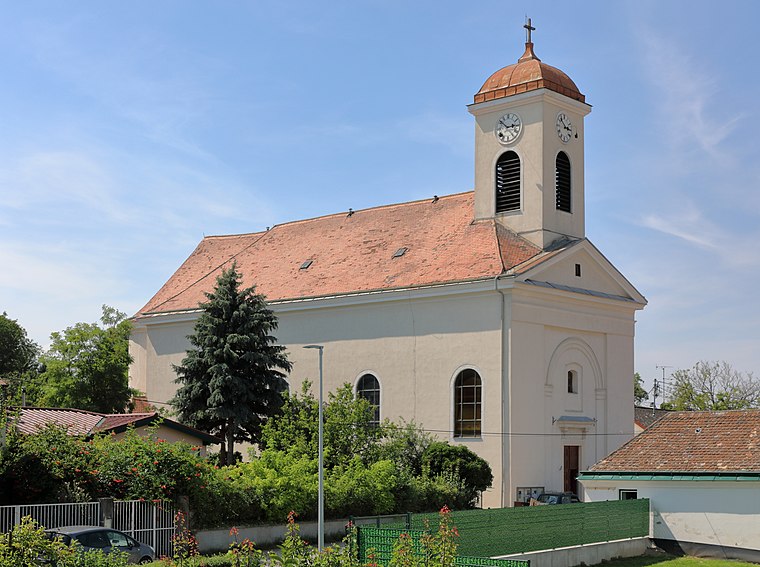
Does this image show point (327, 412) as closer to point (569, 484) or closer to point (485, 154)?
point (569, 484)

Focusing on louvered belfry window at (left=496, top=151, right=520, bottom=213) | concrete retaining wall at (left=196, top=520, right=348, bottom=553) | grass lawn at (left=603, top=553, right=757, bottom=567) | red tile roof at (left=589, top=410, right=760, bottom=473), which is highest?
louvered belfry window at (left=496, top=151, right=520, bottom=213)

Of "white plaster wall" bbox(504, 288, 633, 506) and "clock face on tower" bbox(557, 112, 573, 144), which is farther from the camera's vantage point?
"clock face on tower" bbox(557, 112, 573, 144)

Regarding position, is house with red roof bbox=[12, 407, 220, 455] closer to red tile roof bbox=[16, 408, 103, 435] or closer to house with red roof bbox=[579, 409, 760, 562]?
red tile roof bbox=[16, 408, 103, 435]

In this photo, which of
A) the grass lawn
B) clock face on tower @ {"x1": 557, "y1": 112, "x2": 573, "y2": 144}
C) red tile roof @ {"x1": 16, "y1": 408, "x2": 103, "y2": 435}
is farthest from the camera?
clock face on tower @ {"x1": 557, "y1": 112, "x2": 573, "y2": 144}

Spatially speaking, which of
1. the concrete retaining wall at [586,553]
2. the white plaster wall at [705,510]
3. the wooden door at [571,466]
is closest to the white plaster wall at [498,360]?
the wooden door at [571,466]

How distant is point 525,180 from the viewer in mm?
44312

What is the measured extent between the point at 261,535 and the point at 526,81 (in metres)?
23.4

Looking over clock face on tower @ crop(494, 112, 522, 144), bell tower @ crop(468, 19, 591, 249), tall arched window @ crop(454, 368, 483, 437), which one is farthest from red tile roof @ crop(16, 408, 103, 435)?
clock face on tower @ crop(494, 112, 522, 144)

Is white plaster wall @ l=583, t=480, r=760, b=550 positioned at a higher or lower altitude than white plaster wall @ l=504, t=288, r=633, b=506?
lower

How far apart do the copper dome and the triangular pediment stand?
6.62 m

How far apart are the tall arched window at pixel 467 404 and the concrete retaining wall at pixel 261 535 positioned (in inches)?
381

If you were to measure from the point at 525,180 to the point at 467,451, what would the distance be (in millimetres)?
12256

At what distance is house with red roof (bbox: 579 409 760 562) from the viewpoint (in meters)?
30.6

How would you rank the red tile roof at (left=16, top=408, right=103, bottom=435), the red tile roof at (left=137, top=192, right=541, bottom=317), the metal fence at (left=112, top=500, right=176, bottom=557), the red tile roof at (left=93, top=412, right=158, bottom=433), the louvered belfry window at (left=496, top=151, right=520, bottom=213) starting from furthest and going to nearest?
the louvered belfry window at (left=496, top=151, right=520, bottom=213), the red tile roof at (left=137, top=192, right=541, bottom=317), the red tile roof at (left=93, top=412, right=158, bottom=433), the red tile roof at (left=16, top=408, right=103, bottom=435), the metal fence at (left=112, top=500, right=176, bottom=557)
